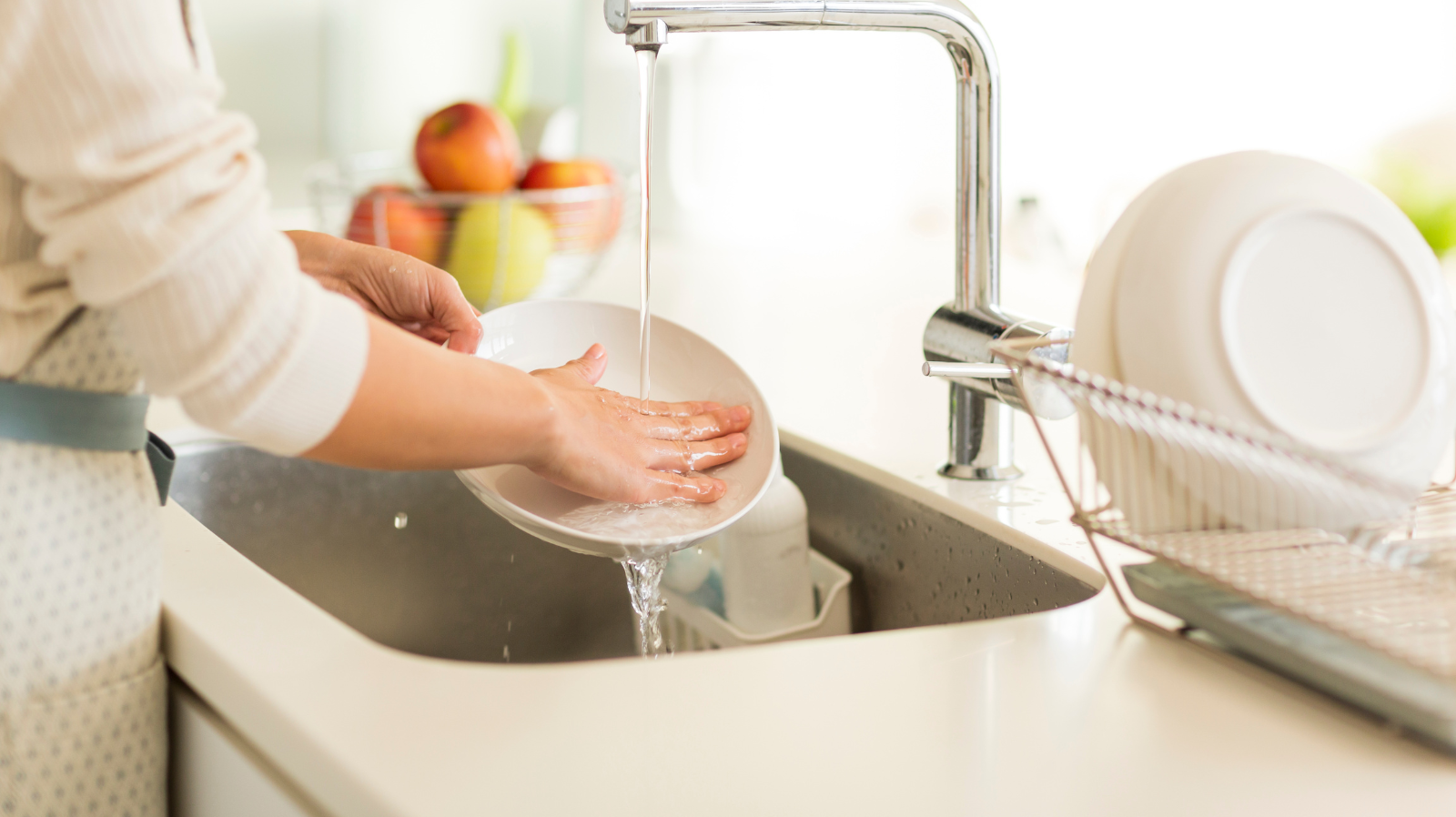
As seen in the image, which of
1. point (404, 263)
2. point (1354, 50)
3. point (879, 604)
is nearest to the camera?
point (404, 263)

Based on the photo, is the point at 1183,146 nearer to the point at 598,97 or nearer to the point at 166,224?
the point at 598,97

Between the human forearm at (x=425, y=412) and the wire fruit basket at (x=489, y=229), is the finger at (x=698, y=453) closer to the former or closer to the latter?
the human forearm at (x=425, y=412)

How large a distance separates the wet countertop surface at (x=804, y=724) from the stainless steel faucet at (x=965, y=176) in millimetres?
195

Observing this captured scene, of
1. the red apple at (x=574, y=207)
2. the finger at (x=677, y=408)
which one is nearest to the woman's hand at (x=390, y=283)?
the finger at (x=677, y=408)

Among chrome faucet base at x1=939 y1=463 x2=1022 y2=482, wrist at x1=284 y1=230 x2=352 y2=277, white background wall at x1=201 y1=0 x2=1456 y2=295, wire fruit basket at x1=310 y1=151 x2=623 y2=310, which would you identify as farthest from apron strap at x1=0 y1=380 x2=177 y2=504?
white background wall at x1=201 y1=0 x2=1456 y2=295

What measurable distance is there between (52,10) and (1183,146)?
3075 millimetres

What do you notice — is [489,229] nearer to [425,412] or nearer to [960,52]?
[960,52]

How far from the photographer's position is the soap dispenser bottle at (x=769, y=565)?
87 centimetres

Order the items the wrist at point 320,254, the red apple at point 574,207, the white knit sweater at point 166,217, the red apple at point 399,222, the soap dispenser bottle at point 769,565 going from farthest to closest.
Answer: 1. the red apple at point 574,207
2. the red apple at point 399,222
3. the soap dispenser bottle at point 769,565
4. the wrist at point 320,254
5. the white knit sweater at point 166,217

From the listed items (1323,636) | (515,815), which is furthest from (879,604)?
(515,815)

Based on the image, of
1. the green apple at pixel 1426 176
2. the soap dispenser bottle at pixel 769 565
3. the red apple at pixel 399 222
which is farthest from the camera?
the green apple at pixel 1426 176

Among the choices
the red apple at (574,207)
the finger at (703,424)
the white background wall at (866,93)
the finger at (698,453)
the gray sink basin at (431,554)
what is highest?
the white background wall at (866,93)

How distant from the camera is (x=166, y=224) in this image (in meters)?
0.44

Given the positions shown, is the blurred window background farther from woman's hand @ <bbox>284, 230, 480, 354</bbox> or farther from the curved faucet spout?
woman's hand @ <bbox>284, 230, 480, 354</bbox>
